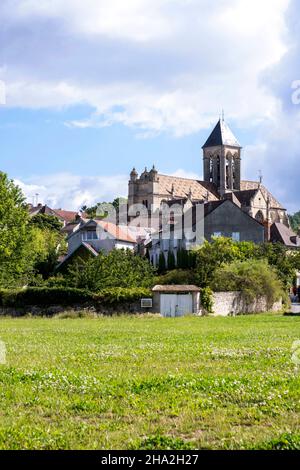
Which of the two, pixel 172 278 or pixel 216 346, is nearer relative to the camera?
pixel 216 346

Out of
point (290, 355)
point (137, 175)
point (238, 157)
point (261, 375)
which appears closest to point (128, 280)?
point (290, 355)

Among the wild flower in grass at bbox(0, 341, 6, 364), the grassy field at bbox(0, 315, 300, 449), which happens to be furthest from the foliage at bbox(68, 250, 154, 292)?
the grassy field at bbox(0, 315, 300, 449)

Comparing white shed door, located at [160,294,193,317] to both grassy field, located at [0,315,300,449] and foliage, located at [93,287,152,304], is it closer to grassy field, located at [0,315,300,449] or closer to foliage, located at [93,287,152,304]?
foliage, located at [93,287,152,304]

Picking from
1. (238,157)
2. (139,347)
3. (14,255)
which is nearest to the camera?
(139,347)

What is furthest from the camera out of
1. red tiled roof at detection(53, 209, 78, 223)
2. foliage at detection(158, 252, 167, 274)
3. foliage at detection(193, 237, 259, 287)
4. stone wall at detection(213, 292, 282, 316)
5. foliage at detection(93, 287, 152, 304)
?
red tiled roof at detection(53, 209, 78, 223)

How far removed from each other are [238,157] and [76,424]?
15381cm

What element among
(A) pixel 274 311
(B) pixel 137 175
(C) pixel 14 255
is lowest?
(A) pixel 274 311

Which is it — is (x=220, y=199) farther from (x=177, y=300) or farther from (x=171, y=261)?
(x=177, y=300)

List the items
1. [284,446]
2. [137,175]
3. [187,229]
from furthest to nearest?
[137,175] → [187,229] → [284,446]

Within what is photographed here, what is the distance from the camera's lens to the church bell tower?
507 ft

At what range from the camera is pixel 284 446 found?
24.2 feet

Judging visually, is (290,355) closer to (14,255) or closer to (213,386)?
(213,386)

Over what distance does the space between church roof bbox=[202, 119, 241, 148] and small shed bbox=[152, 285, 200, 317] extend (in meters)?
114

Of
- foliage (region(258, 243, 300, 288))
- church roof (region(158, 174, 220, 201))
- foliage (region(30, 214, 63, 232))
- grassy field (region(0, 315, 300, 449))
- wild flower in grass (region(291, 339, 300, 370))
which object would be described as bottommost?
grassy field (region(0, 315, 300, 449))
